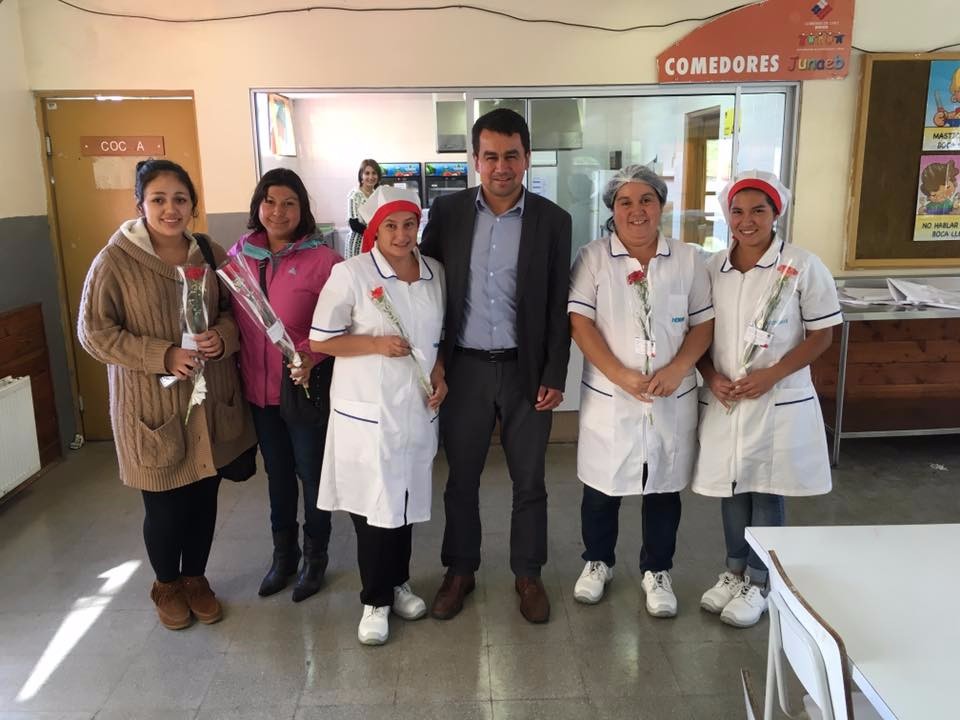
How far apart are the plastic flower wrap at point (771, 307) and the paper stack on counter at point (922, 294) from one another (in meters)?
2.05

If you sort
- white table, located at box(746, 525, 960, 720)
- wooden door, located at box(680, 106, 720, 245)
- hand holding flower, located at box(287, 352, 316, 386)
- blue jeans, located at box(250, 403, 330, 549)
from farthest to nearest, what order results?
1. wooden door, located at box(680, 106, 720, 245)
2. blue jeans, located at box(250, 403, 330, 549)
3. hand holding flower, located at box(287, 352, 316, 386)
4. white table, located at box(746, 525, 960, 720)

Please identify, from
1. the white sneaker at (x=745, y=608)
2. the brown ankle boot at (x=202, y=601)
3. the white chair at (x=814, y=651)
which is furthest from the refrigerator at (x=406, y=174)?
the white chair at (x=814, y=651)

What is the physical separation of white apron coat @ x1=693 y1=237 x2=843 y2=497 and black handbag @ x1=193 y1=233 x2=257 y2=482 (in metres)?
1.59

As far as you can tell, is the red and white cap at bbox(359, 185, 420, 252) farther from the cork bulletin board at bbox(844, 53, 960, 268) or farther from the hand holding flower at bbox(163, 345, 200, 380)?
the cork bulletin board at bbox(844, 53, 960, 268)

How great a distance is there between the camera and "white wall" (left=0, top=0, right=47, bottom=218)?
12.0ft

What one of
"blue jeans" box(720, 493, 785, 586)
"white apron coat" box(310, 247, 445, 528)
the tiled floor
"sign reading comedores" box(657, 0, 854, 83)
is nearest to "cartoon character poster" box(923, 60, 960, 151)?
"sign reading comedores" box(657, 0, 854, 83)

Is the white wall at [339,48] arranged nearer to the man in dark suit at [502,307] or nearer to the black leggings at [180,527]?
the man in dark suit at [502,307]

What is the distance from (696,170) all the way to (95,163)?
136 inches

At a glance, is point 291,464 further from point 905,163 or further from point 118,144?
point 905,163

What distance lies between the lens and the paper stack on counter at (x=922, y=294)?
381cm

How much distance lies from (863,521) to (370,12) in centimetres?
348

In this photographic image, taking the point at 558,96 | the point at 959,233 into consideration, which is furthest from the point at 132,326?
the point at 959,233

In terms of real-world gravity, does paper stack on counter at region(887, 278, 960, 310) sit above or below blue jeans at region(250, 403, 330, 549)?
above

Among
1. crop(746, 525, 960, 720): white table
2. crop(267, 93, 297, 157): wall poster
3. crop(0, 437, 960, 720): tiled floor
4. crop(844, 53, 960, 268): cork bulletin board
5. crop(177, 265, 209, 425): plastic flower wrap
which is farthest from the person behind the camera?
crop(267, 93, 297, 157): wall poster
